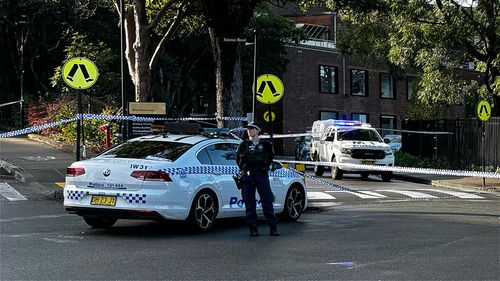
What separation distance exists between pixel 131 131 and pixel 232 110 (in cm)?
291

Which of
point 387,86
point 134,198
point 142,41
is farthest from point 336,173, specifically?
point 387,86

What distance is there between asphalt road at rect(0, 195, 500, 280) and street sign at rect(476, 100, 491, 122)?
10.7 meters

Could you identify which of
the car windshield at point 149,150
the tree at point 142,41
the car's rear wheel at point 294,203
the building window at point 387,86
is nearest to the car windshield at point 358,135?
the tree at point 142,41

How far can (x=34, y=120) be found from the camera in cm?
3050

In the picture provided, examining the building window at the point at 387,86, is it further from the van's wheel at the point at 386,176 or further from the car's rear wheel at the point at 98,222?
the car's rear wheel at the point at 98,222

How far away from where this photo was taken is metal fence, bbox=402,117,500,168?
82.7 feet

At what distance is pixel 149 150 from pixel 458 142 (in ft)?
61.9

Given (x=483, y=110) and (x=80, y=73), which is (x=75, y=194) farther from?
(x=483, y=110)

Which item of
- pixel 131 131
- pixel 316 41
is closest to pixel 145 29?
pixel 131 131

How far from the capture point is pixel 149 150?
10.7 meters

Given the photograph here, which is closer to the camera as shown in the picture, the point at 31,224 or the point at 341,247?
the point at 341,247

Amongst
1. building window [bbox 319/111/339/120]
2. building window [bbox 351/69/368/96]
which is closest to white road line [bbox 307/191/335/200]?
building window [bbox 319/111/339/120]

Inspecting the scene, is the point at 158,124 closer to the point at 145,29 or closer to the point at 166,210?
the point at 145,29

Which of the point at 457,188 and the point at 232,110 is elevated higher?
the point at 232,110
